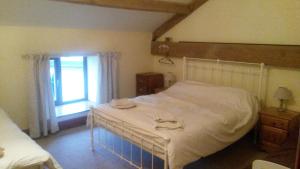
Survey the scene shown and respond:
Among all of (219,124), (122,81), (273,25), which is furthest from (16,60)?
(273,25)

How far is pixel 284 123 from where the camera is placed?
3078 mm

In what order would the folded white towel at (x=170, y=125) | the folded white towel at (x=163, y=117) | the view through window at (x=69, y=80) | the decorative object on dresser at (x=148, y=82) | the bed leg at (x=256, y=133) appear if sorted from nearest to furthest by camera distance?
the folded white towel at (x=170, y=125)
the folded white towel at (x=163, y=117)
the bed leg at (x=256, y=133)
the view through window at (x=69, y=80)
the decorative object on dresser at (x=148, y=82)

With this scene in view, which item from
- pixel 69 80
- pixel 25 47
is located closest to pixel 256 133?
pixel 69 80

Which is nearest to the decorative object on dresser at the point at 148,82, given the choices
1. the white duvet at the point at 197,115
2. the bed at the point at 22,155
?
the white duvet at the point at 197,115

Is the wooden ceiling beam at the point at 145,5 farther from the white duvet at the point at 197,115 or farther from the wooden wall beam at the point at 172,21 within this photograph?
the white duvet at the point at 197,115

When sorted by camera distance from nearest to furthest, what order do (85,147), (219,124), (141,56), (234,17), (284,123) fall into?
(219,124)
(284,123)
(85,147)
(234,17)
(141,56)

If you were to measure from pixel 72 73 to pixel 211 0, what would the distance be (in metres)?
2.80

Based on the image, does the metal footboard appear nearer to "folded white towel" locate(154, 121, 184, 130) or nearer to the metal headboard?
"folded white towel" locate(154, 121, 184, 130)

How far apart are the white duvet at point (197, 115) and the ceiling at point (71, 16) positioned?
139 centimetres

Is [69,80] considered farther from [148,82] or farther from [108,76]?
[148,82]

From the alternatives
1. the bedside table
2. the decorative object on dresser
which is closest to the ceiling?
the decorative object on dresser

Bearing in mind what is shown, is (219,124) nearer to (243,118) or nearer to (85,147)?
(243,118)

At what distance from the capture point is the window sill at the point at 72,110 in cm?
422

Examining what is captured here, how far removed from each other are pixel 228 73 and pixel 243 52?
466 mm
